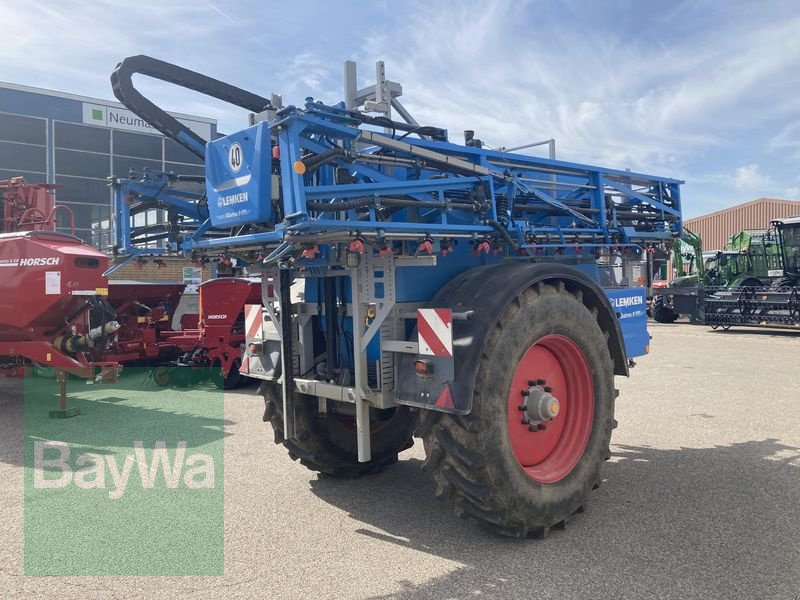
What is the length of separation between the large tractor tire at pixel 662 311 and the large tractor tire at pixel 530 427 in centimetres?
1642

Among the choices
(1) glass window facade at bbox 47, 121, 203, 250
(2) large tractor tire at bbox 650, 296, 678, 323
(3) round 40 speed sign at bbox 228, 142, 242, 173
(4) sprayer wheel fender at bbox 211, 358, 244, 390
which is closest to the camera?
(3) round 40 speed sign at bbox 228, 142, 242, 173

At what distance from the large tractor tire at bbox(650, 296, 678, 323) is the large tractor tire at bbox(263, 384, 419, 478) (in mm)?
16358

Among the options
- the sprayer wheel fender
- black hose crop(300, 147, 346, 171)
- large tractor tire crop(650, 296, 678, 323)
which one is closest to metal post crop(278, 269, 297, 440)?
black hose crop(300, 147, 346, 171)

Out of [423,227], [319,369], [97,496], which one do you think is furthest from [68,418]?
[423,227]

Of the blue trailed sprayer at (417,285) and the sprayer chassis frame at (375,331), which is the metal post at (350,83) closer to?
the blue trailed sprayer at (417,285)

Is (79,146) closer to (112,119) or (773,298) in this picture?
(112,119)

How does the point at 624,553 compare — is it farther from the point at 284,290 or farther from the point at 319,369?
the point at 284,290

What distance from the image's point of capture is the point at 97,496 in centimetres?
458

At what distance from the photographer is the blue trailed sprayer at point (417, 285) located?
3.45 metres

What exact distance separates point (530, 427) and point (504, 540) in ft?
2.19

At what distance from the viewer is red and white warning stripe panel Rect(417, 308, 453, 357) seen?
3447 millimetres

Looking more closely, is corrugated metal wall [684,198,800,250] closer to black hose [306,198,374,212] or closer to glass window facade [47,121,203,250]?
glass window facade [47,121,203,250]

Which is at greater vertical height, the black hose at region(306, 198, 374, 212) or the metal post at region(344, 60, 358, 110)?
the metal post at region(344, 60, 358, 110)

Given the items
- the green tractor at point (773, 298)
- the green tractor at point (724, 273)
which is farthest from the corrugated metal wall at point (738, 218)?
the green tractor at point (773, 298)
